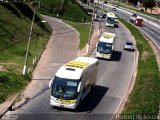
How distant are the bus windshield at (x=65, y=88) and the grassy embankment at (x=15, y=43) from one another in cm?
628

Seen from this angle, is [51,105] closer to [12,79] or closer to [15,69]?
[12,79]

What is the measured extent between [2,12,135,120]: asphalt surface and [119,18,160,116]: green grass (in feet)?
4.81

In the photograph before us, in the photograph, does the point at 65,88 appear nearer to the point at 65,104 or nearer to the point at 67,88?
the point at 67,88

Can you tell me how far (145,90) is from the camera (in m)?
48.2

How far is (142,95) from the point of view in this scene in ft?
150

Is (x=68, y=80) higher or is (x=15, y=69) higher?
(x=68, y=80)

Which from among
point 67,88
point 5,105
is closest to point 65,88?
point 67,88

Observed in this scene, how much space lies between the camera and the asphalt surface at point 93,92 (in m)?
39.3

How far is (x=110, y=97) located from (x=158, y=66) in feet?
69.4

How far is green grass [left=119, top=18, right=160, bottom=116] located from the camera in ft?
130

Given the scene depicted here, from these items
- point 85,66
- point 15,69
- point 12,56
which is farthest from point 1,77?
point 12,56

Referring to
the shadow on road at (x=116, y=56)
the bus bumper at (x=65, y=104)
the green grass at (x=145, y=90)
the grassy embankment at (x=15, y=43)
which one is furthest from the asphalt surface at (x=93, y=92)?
the grassy embankment at (x=15, y=43)

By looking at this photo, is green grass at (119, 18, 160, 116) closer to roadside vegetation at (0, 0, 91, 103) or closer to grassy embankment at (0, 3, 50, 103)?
roadside vegetation at (0, 0, 91, 103)

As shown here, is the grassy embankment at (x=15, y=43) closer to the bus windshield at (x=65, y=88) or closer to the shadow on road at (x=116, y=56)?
the bus windshield at (x=65, y=88)
